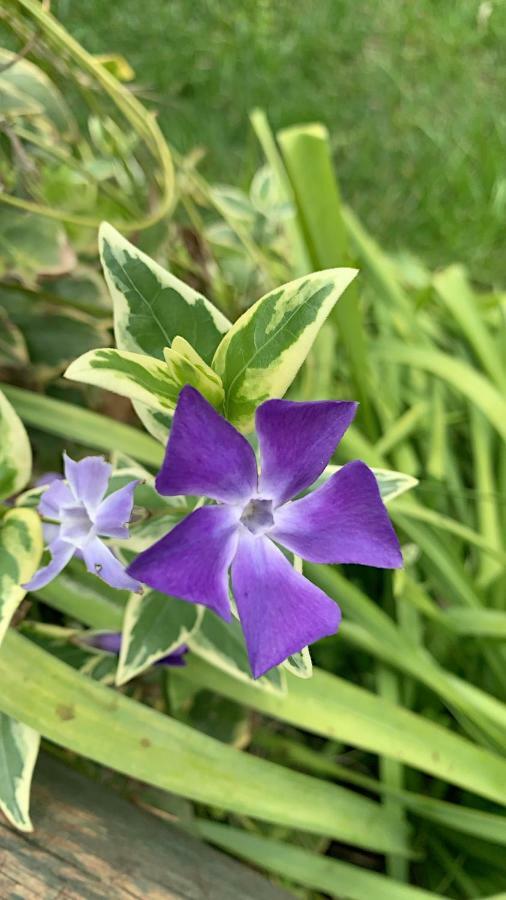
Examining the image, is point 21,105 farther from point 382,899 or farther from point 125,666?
point 382,899

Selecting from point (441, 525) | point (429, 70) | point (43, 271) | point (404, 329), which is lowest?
point (441, 525)

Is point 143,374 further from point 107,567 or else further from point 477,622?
point 477,622

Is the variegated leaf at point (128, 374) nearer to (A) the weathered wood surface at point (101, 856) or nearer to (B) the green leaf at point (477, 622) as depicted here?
(A) the weathered wood surface at point (101, 856)

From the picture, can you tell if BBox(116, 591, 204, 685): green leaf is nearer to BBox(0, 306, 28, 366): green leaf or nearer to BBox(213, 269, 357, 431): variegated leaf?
BBox(213, 269, 357, 431): variegated leaf

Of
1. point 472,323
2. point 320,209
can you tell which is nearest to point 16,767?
point 320,209

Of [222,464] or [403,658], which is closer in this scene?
[222,464]

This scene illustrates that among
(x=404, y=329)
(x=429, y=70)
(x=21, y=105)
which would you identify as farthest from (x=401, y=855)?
(x=429, y=70)

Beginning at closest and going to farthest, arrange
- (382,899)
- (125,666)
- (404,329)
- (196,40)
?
(125,666)
(382,899)
(404,329)
(196,40)

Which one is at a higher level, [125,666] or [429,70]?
[429,70]
